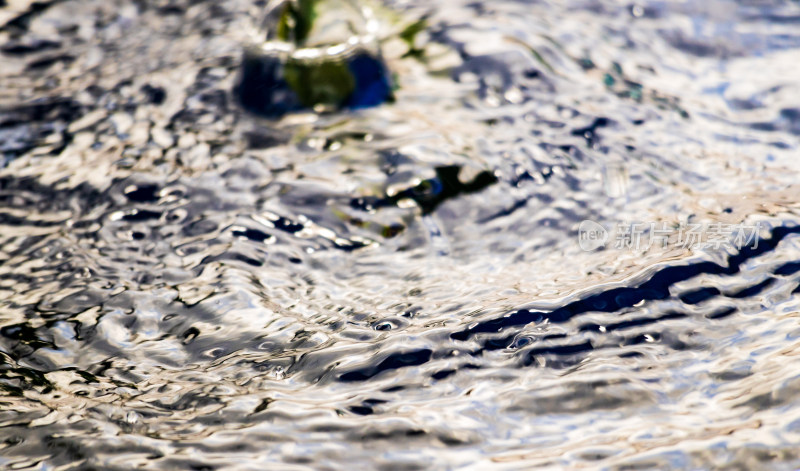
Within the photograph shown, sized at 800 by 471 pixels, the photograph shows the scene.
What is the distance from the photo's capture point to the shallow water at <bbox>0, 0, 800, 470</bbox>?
1.94 m

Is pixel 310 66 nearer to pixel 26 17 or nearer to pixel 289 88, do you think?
pixel 289 88

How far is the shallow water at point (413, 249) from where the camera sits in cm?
194

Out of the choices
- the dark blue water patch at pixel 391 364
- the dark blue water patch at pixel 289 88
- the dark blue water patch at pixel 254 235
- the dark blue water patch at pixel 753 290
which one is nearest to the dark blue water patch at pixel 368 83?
the dark blue water patch at pixel 289 88

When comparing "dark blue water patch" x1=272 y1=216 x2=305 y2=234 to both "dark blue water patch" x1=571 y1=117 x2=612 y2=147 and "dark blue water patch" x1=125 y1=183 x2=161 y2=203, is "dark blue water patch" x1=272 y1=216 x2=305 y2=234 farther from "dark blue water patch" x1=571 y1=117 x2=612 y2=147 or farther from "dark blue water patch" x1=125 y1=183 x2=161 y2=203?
"dark blue water patch" x1=571 y1=117 x2=612 y2=147

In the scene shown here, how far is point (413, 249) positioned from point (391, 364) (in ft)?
2.55

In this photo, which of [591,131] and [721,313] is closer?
[721,313]

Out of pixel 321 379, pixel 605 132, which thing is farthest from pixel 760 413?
pixel 605 132

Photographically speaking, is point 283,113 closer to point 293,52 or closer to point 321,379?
point 293,52

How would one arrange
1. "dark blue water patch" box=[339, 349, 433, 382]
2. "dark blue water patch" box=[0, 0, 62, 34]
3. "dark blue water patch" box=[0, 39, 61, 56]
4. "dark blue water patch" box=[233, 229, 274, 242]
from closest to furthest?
"dark blue water patch" box=[339, 349, 433, 382] < "dark blue water patch" box=[233, 229, 274, 242] < "dark blue water patch" box=[0, 39, 61, 56] < "dark blue water patch" box=[0, 0, 62, 34]

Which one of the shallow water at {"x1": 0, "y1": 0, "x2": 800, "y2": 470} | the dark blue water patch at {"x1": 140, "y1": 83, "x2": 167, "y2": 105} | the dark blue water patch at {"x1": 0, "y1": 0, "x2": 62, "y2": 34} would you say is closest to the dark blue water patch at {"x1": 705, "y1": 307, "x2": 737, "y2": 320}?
the shallow water at {"x1": 0, "y1": 0, "x2": 800, "y2": 470}

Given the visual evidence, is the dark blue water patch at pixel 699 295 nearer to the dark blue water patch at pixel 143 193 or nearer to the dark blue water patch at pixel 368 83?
the dark blue water patch at pixel 368 83

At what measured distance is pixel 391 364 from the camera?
2197mm

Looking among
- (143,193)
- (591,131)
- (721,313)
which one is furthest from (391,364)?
(591,131)

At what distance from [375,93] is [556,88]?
94cm
